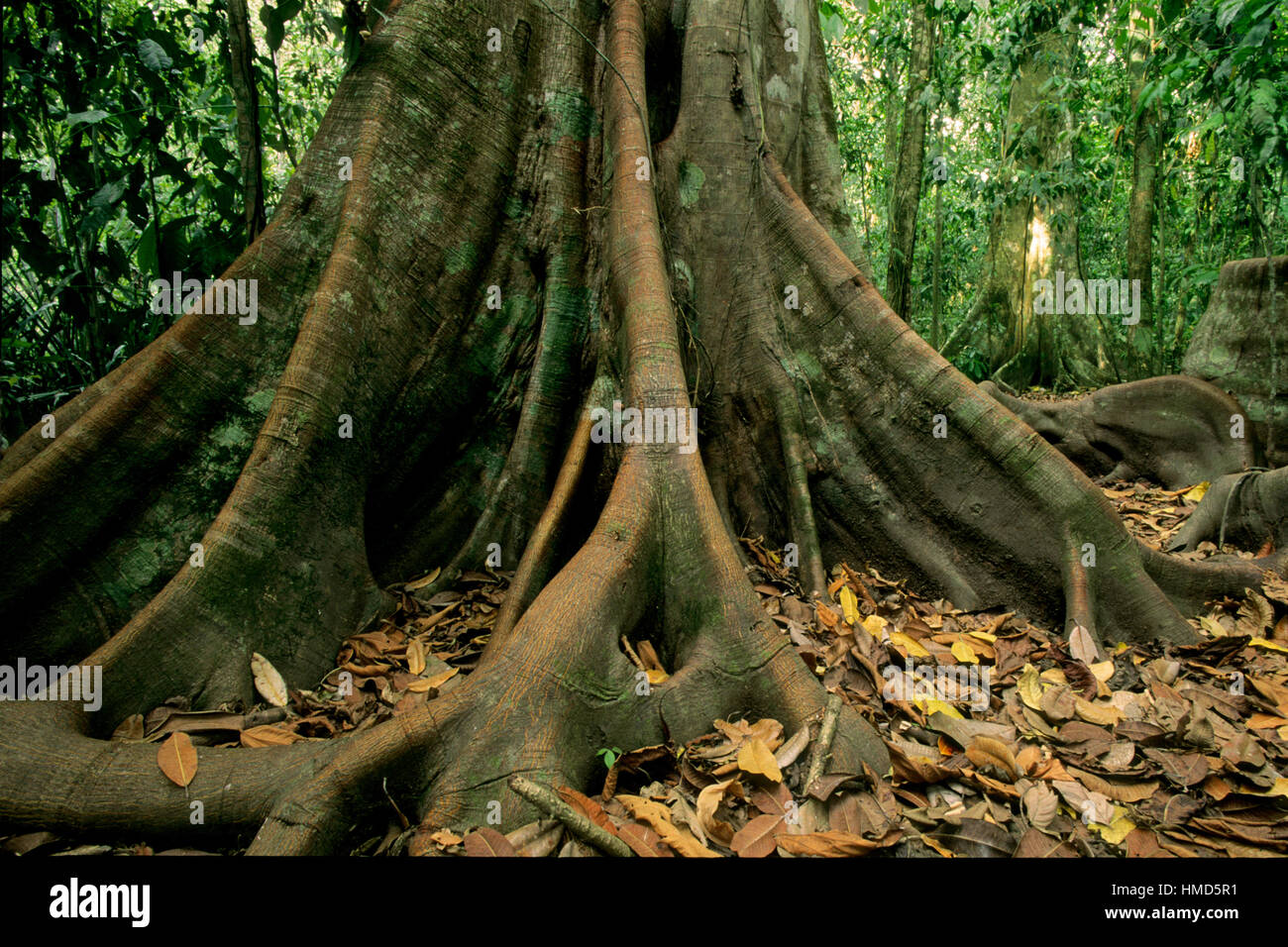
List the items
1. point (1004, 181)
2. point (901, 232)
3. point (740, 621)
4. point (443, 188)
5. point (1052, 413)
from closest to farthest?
point (740, 621) < point (443, 188) < point (1052, 413) < point (901, 232) < point (1004, 181)

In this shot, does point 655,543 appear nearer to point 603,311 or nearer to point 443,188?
point 603,311

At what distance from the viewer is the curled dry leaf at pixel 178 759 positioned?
71.5 inches

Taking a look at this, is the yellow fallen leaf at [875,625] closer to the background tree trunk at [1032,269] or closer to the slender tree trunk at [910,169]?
the slender tree trunk at [910,169]

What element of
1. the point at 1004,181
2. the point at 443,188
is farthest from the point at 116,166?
the point at 1004,181

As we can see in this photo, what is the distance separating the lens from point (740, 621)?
7.43 feet

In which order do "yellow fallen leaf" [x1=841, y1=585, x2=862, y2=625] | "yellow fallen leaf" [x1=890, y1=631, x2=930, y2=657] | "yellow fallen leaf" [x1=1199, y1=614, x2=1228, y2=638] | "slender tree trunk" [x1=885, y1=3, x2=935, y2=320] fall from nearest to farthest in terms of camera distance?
"yellow fallen leaf" [x1=890, y1=631, x2=930, y2=657] → "yellow fallen leaf" [x1=841, y1=585, x2=862, y2=625] → "yellow fallen leaf" [x1=1199, y1=614, x2=1228, y2=638] → "slender tree trunk" [x1=885, y1=3, x2=935, y2=320]

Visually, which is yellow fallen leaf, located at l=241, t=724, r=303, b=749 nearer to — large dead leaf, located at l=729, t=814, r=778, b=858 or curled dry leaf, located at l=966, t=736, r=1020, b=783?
large dead leaf, located at l=729, t=814, r=778, b=858

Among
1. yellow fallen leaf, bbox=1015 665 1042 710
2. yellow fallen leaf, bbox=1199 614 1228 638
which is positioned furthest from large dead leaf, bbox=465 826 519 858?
yellow fallen leaf, bbox=1199 614 1228 638

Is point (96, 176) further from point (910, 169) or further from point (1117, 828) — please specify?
point (910, 169)

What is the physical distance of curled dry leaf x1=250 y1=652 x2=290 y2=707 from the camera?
2.32m

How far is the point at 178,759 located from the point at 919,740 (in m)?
2.07

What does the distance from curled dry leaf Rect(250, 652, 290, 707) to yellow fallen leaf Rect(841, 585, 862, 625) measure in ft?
6.75

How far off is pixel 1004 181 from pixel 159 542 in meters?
8.92

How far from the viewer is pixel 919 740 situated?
2180 mm
